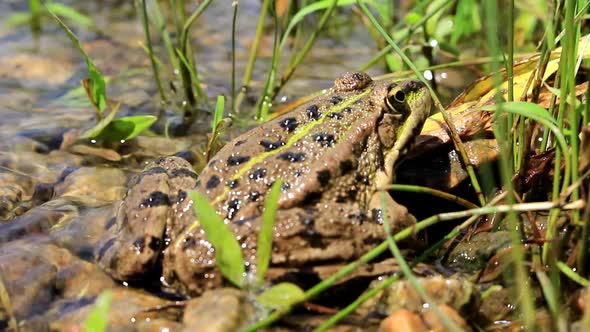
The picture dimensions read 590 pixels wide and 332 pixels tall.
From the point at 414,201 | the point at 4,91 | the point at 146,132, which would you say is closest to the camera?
the point at 414,201

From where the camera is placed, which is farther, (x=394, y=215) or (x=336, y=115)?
(x=336, y=115)

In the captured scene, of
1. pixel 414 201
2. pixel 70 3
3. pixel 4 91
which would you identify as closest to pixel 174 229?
pixel 414 201

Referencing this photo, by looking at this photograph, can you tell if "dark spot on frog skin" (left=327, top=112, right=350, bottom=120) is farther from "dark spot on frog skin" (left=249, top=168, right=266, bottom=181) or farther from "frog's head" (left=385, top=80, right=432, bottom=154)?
"dark spot on frog skin" (left=249, top=168, right=266, bottom=181)

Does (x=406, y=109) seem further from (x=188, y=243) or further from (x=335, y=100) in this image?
(x=188, y=243)

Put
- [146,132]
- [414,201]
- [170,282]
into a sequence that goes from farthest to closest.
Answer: [146,132] → [414,201] → [170,282]

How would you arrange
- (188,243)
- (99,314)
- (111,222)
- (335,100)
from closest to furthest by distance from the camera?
1. (99,314)
2. (188,243)
3. (111,222)
4. (335,100)

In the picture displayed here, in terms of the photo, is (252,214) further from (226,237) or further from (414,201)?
(414,201)

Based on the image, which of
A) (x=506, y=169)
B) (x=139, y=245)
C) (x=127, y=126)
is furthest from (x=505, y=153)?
(x=127, y=126)
